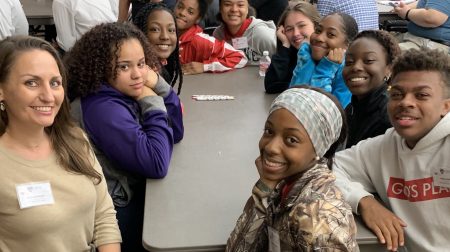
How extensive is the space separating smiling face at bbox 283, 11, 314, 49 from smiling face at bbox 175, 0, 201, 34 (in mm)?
748

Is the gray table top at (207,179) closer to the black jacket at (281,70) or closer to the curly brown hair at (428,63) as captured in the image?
the black jacket at (281,70)

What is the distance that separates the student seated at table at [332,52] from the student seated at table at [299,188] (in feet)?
3.56

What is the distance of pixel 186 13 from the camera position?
3373 millimetres

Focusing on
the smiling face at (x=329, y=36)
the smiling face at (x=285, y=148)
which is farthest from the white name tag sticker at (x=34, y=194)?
the smiling face at (x=329, y=36)

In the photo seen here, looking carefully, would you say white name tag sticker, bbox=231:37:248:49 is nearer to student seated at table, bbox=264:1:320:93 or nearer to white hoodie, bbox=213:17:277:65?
white hoodie, bbox=213:17:277:65

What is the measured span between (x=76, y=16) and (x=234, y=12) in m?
1.07

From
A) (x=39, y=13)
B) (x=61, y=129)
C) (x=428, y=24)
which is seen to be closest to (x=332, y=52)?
(x=61, y=129)

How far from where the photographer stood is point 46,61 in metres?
1.52

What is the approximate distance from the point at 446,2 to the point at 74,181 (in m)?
3.25

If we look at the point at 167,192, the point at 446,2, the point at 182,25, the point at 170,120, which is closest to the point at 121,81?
the point at 170,120

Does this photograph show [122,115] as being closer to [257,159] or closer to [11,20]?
[257,159]

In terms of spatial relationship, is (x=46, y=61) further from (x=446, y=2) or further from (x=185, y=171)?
(x=446, y=2)

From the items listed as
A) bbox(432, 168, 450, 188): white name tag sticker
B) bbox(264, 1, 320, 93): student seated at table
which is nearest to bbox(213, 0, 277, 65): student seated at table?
bbox(264, 1, 320, 93): student seated at table

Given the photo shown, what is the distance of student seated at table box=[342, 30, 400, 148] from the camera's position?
1.96m
